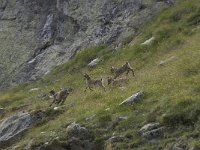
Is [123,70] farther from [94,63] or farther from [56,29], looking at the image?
[56,29]

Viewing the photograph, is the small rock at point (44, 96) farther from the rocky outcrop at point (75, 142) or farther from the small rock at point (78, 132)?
the rocky outcrop at point (75, 142)

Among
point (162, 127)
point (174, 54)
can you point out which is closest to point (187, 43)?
point (174, 54)

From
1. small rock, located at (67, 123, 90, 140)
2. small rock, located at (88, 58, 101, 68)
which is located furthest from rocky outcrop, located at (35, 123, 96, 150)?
small rock, located at (88, 58, 101, 68)

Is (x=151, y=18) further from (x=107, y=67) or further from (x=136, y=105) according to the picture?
(x=136, y=105)

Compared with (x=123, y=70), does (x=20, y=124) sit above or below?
above

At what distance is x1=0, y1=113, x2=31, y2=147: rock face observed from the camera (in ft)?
104

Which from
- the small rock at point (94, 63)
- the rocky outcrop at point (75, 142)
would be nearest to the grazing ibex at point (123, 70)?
the small rock at point (94, 63)

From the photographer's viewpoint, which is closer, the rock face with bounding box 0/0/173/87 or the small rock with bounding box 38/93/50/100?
the small rock with bounding box 38/93/50/100

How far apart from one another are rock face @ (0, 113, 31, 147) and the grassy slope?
76 centimetres

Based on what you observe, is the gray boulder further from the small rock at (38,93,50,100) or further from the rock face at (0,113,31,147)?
the small rock at (38,93,50,100)

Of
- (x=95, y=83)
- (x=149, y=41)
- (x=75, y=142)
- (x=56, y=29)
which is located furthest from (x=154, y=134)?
(x=56, y=29)

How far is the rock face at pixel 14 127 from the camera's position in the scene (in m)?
31.7

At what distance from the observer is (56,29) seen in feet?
185

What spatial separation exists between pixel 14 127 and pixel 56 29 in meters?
25.1
